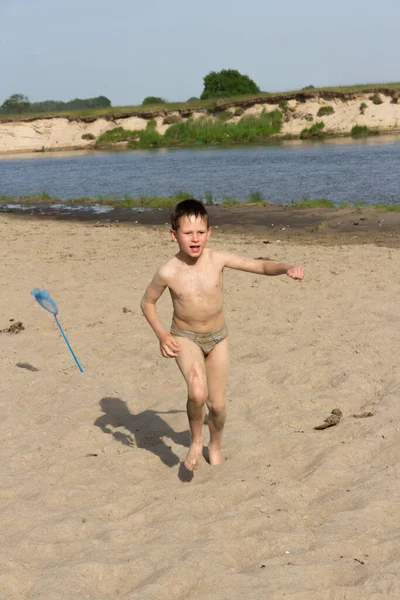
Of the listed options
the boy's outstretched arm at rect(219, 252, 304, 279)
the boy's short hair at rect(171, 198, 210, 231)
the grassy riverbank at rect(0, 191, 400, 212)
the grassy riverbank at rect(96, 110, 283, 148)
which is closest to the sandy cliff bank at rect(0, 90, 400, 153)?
the grassy riverbank at rect(96, 110, 283, 148)

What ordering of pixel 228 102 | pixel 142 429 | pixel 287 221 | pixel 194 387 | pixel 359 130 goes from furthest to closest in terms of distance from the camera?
1. pixel 228 102
2. pixel 359 130
3. pixel 287 221
4. pixel 142 429
5. pixel 194 387

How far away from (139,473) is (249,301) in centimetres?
393

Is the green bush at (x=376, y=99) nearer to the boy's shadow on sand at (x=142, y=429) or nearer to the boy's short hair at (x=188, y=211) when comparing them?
the boy's shadow on sand at (x=142, y=429)

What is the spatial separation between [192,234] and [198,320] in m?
0.55

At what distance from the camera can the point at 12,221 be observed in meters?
17.2

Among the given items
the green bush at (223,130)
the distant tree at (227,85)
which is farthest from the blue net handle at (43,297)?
the distant tree at (227,85)

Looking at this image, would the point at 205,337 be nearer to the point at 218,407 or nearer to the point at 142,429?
the point at 218,407

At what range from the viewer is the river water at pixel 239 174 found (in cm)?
2027

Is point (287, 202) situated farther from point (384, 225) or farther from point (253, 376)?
point (253, 376)

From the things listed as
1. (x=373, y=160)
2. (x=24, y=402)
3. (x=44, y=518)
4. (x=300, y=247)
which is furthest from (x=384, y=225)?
(x=373, y=160)

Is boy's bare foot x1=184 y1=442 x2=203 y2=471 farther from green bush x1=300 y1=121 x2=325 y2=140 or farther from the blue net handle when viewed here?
green bush x1=300 y1=121 x2=325 y2=140

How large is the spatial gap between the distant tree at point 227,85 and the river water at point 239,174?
98.8 feet

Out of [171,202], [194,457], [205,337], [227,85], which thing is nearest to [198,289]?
[205,337]

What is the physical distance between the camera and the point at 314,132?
43.4m
